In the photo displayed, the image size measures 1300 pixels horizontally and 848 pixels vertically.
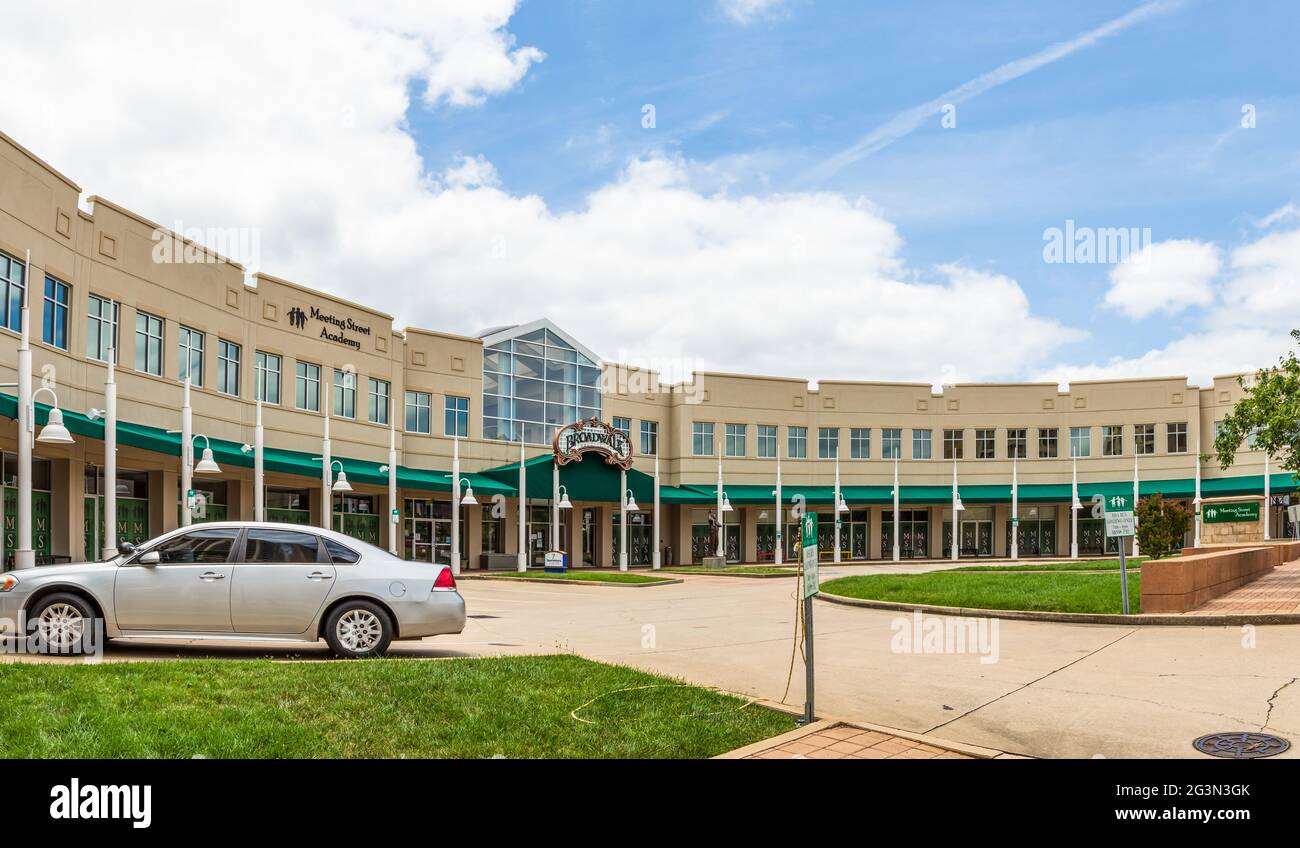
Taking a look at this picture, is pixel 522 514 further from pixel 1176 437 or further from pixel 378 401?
pixel 1176 437

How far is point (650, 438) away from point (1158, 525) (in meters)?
28.4

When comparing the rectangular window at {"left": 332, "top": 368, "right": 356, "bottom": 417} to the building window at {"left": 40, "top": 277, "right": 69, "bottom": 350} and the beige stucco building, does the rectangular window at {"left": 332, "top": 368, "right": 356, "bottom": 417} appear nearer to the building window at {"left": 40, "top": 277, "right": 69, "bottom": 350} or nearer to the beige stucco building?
the beige stucco building

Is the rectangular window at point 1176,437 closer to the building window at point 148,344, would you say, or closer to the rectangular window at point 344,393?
the rectangular window at point 344,393

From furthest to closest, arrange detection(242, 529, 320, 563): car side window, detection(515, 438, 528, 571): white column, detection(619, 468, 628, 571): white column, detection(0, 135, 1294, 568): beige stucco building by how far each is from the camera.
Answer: detection(619, 468, 628, 571): white column
detection(515, 438, 528, 571): white column
detection(0, 135, 1294, 568): beige stucco building
detection(242, 529, 320, 563): car side window

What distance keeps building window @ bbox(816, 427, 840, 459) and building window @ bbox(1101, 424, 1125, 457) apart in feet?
52.8

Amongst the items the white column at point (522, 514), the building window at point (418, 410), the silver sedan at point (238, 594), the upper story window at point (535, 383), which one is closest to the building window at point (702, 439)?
the upper story window at point (535, 383)

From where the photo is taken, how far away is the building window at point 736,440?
5756 cm

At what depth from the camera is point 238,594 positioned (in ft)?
35.8

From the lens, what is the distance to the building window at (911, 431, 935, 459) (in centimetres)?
6084

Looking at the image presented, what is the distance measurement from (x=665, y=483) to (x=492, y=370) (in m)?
15.2

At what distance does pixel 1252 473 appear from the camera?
55.8 meters

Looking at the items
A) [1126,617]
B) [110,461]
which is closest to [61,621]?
[110,461]

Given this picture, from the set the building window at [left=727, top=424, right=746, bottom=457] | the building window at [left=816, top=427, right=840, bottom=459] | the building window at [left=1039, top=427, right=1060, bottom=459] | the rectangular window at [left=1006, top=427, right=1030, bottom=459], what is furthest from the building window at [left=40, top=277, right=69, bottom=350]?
the building window at [left=1039, top=427, right=1060, bottom=459]
